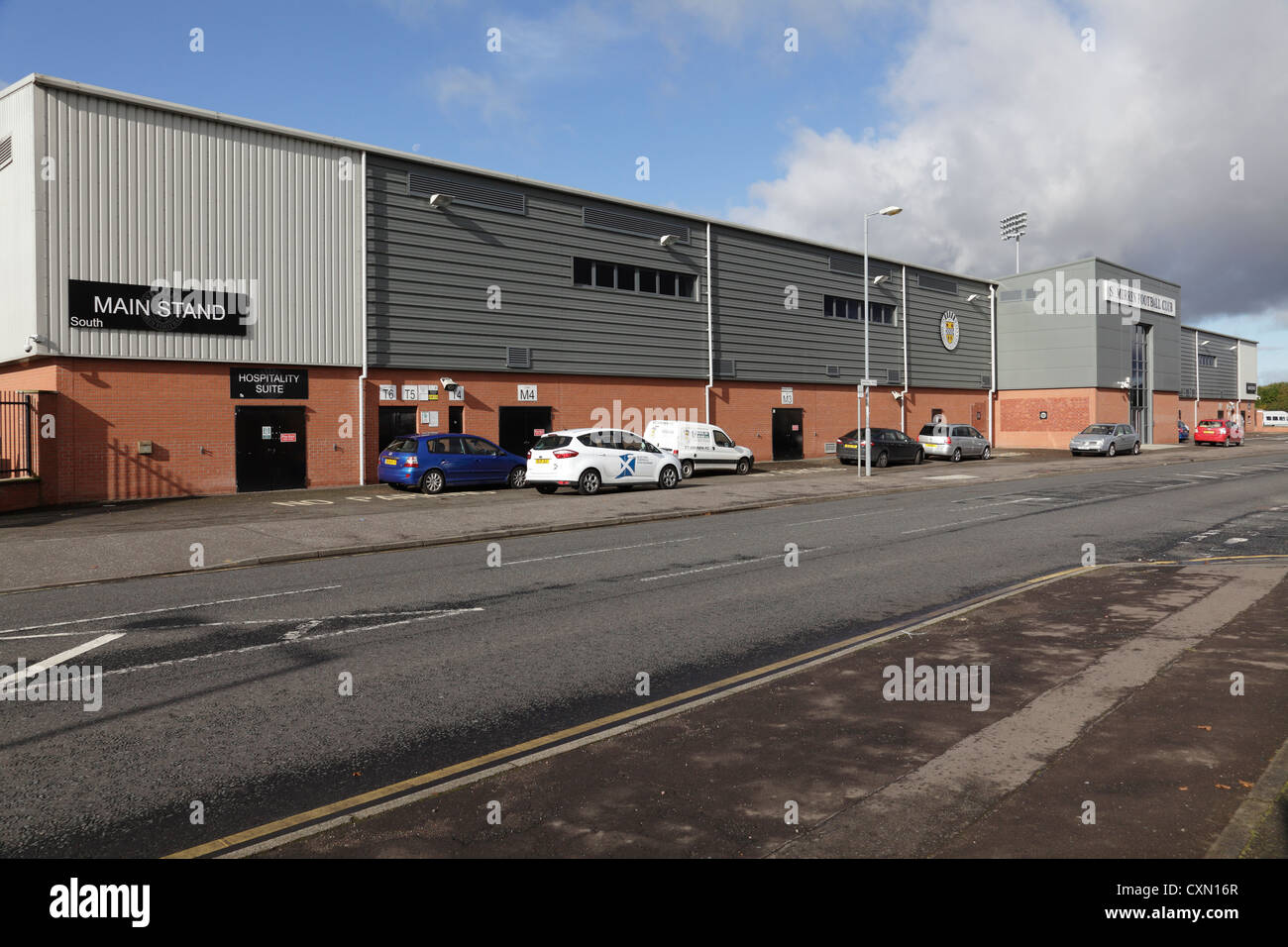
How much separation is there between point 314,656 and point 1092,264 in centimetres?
5225

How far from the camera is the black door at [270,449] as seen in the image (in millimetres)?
22875

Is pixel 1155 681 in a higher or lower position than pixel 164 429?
lower

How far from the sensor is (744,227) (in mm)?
34969

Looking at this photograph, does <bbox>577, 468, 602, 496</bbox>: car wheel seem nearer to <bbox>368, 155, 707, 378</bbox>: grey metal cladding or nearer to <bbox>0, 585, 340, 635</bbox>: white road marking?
<bbox>368, 155, 707, 378</bbox>: grey metal cladding

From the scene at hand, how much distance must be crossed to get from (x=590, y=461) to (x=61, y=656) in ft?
49.7

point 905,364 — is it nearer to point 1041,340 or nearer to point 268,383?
point 1041,340

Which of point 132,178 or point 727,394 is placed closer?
point 132,178

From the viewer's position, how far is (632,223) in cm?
3152

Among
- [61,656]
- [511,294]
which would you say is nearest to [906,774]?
[61,656]

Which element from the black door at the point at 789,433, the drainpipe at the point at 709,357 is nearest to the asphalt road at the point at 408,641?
the drainpipe at the point at 709,357

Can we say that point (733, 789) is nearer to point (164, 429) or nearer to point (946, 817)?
point (946, 817)

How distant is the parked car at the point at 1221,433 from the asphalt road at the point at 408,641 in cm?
4146

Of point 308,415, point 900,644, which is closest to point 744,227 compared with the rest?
point 308,415

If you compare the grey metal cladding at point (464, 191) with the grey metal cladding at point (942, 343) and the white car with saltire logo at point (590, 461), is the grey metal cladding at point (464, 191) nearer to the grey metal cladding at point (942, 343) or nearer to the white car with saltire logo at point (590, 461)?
the white car with saltire logo at point (590, 461)
